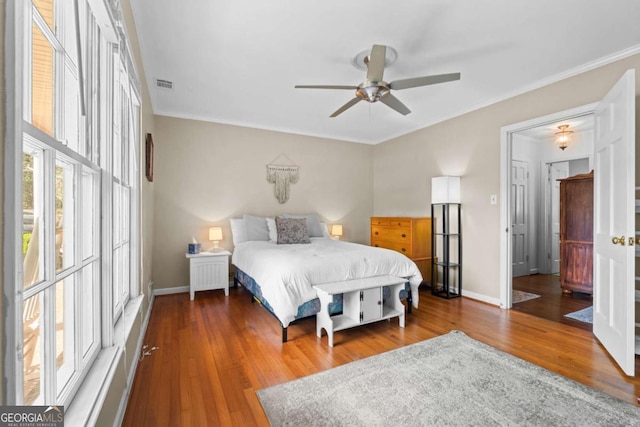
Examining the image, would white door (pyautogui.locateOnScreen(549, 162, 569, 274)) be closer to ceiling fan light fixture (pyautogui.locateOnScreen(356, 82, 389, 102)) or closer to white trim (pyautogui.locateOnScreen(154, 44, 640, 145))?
white trim (pyautogui.locateOnScreen(154, 44, 640, 145))

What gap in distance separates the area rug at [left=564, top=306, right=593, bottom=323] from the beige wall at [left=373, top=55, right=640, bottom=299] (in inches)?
29.4

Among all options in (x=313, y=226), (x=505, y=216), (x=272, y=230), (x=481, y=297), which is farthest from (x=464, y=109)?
(x=272, y=230)

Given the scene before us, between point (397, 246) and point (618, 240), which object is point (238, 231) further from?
point (618, 240)

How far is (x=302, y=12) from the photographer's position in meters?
2.08

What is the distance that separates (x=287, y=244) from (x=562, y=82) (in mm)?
3627

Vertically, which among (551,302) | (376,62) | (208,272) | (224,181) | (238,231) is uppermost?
(376,62)

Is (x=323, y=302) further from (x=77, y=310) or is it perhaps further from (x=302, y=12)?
(x=302, y=12)

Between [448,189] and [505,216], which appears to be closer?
[505,216]

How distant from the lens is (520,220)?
5238 mm

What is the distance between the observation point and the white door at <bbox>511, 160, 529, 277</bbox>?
517 centimetres

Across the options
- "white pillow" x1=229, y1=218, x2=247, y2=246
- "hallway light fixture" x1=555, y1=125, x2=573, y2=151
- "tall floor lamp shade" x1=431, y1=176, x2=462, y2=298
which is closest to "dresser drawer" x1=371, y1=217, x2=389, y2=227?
"tall floor lamp shade" x1=431, y1=176, x2=462, y2=298

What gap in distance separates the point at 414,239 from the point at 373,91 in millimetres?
2487

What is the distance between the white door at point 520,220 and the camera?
517cm

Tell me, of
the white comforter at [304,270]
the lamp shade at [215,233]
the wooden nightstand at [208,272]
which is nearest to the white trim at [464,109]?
the lamp shade at [215,233]
